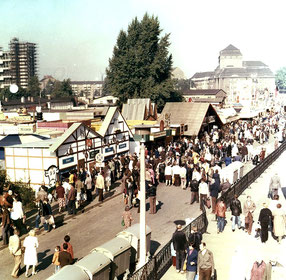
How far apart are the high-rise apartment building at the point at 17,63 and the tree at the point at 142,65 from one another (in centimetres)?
7698

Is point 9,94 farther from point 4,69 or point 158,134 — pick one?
point 158,134

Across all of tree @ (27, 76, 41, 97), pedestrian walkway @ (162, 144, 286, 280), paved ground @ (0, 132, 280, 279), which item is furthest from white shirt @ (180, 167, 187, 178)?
tree @ (27, 76, 41, 97)

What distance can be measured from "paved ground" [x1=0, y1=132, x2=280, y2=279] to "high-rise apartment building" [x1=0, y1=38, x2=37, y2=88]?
121m

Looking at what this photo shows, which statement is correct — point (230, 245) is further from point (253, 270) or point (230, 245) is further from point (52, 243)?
point (52, 243)

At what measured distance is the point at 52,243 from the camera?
529 inches

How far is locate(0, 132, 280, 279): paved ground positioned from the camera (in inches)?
487

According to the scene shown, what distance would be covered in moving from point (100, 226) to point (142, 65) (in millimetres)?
48865

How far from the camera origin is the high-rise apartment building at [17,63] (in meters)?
133

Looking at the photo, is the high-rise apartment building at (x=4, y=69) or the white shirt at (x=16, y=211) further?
the high-rise apartment building at (x=4, y=69)

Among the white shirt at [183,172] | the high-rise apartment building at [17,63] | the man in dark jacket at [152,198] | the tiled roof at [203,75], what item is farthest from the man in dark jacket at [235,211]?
the tiled roof at [203,75]

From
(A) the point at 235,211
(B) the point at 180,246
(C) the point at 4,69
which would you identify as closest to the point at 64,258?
(B) the point at 180,246

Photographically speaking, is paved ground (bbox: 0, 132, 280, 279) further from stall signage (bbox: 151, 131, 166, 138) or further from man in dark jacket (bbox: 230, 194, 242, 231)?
stall signage (bbox: 151, 131, 166, 138)

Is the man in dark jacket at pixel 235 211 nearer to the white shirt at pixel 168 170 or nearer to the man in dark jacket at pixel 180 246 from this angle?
the man in dark jacket at pixel 180 246

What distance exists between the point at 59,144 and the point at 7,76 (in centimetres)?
12296
